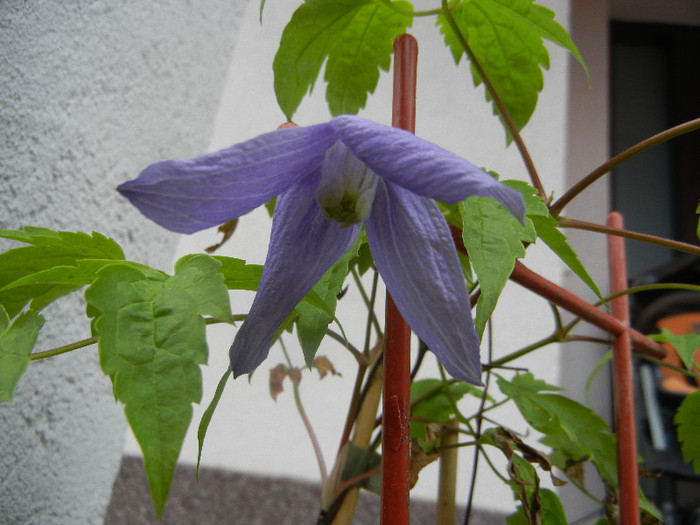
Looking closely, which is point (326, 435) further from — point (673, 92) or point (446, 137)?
point (673, 92)

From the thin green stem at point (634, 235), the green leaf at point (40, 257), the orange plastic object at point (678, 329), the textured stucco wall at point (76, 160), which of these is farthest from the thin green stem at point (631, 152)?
the orange plastic object at point (678, 329)

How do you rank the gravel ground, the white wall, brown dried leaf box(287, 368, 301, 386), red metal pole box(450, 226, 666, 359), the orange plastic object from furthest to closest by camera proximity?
1. the orange plastic object
2. the white wall
3. the gravel ground
4. brown dried leaf box(287, 368, 301, 386)
5. red metal pole box(450, 226, 666, 359)

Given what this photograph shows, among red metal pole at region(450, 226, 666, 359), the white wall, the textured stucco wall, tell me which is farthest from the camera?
the white wall

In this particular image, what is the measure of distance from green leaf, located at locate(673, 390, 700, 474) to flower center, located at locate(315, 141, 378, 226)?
0.33 meters

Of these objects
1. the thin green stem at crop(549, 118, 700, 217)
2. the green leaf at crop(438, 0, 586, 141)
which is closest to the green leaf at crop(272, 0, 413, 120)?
the green leaf at crop(438, 0, 586, 141)

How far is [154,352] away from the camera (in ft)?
0.53

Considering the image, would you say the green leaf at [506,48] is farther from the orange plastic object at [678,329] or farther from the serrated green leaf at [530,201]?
the orange plastic object at [678,329]

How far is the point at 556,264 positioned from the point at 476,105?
1.04 feet

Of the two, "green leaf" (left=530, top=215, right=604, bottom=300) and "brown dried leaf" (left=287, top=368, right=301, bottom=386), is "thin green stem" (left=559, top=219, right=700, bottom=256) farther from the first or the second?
"brown dried leaf" (left=287, top=368, right=301, bottom=386)

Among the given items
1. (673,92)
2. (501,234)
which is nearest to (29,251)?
(501,234)

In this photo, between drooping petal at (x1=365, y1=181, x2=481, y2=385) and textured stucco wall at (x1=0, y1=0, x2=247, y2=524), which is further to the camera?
textured stucco wall at (x1=0, y1=0, x2=247, y2=524)

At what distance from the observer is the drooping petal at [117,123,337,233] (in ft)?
0.52

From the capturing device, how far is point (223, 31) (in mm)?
694

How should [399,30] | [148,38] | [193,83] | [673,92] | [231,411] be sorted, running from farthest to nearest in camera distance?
[673,92]
[231,411]
[193,83]
[148,38]
[399,30]
